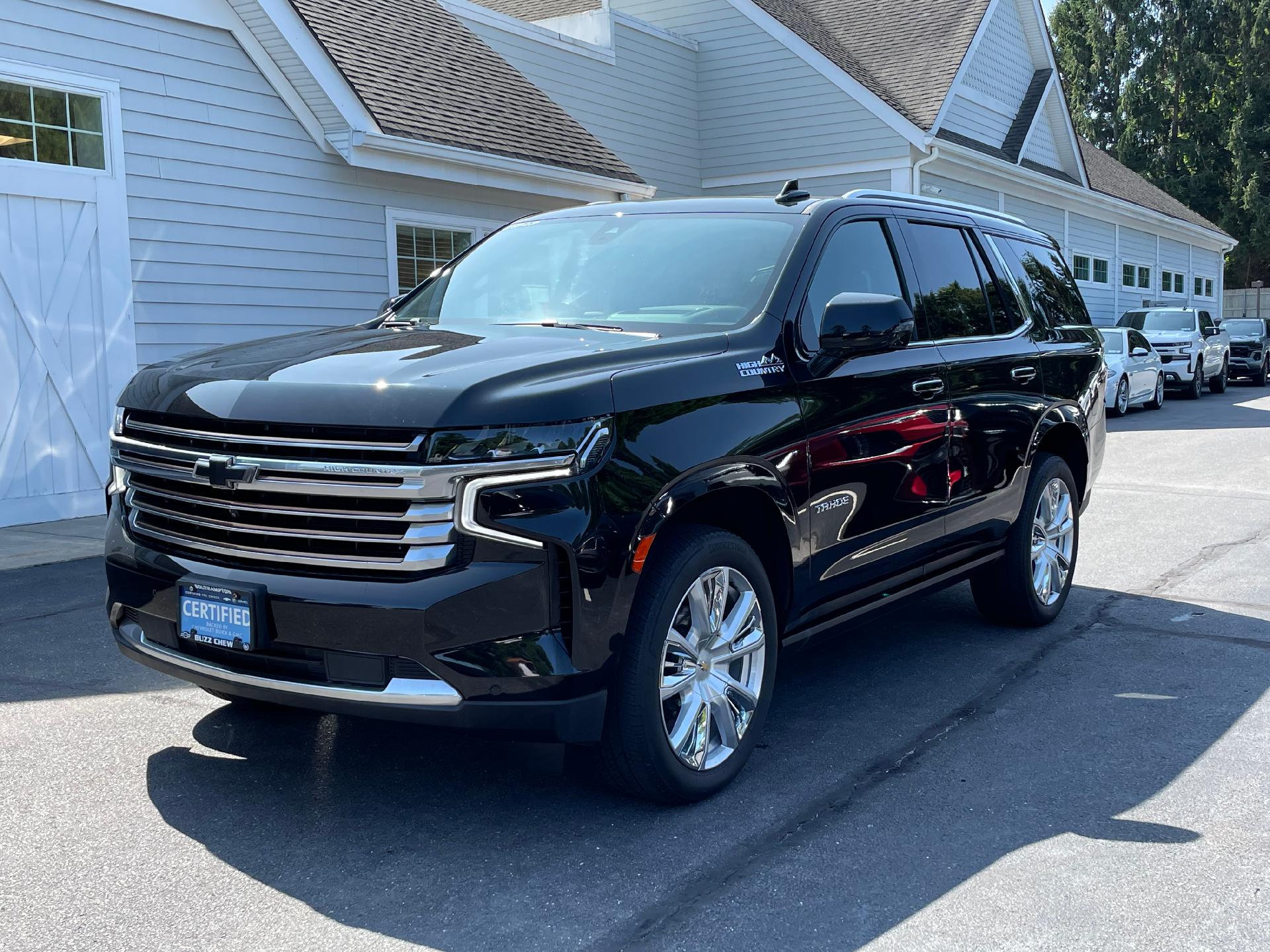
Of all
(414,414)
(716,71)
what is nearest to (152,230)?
(414,414)

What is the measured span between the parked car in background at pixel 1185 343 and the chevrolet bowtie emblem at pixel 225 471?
72.4 ft

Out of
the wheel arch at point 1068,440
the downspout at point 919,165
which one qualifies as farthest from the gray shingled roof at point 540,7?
the wheel arch at point 1068,440

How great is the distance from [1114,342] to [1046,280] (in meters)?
15.3

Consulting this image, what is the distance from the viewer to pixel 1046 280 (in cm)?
668

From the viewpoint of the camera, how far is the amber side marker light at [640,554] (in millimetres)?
3623

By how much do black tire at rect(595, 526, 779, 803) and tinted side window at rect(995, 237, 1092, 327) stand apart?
305cm

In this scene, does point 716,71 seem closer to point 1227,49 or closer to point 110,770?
point 110,770

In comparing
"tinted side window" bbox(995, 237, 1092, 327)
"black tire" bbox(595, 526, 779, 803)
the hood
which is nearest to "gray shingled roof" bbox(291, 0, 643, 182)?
"tinted side window" bbox(995, 237, 1092, 327)

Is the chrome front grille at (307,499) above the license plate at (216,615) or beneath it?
above

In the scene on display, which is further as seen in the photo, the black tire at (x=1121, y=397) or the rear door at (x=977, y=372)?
the black tire at (x=1121, y=397)

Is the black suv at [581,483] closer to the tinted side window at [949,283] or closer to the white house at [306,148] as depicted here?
the tinted side window at [949,283]

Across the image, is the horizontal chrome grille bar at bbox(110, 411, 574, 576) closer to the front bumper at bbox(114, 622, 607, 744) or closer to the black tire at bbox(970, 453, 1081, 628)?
the front bumper at bbox(114, 622, 607, 744)

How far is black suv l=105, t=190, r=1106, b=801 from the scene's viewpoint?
3.45 meters

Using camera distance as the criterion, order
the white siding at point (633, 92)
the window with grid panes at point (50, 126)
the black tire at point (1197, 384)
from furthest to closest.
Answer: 1. the black tire at point (1197, 384)
2. the white siding at point (633, 92)
3. the window with grid panes at point (50, 126)
